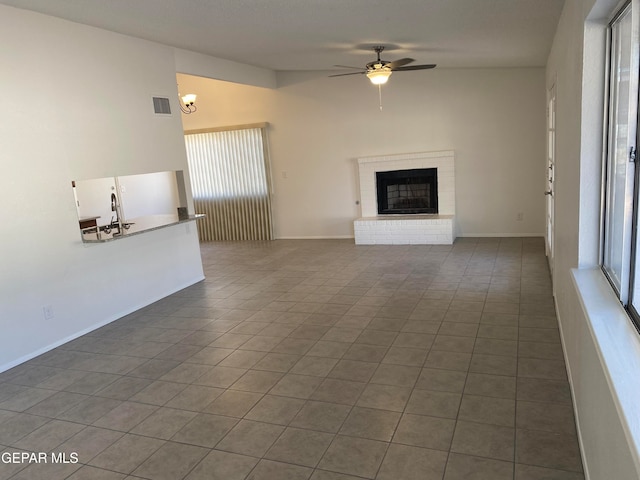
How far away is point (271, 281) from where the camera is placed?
5.90 meters

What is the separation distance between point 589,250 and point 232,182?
711 centimetres

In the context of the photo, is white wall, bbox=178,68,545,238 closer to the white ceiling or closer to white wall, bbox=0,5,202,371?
the white ceiling

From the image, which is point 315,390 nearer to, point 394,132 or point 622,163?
point 622,163

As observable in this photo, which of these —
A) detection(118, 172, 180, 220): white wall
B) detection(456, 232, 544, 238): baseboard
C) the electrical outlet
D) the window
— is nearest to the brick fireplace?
detection(456, 232, 544, 238): baseboard

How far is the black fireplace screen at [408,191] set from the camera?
300 inches

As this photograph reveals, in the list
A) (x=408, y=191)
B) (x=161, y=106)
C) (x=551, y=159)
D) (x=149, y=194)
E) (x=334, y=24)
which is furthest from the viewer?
(x=408, y=191)

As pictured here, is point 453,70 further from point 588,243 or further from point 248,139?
point 588,243

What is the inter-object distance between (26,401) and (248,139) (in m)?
6.08

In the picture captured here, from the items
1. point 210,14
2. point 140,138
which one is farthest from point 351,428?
point 140,138

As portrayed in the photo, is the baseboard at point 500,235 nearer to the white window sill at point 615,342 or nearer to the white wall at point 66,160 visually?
the white wall at point 66,160

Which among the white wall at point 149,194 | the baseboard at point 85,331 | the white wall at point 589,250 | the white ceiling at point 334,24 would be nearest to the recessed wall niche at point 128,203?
the white wall at point 149,194

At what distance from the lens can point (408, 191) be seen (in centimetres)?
779

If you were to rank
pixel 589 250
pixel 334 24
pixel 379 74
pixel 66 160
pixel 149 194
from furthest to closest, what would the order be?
pixel 149 194, pixel 379 74, pixel 66 160, pixel 334 24, pixel 589 250

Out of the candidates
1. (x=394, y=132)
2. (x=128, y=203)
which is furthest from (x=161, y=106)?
(x=394, y=132)
